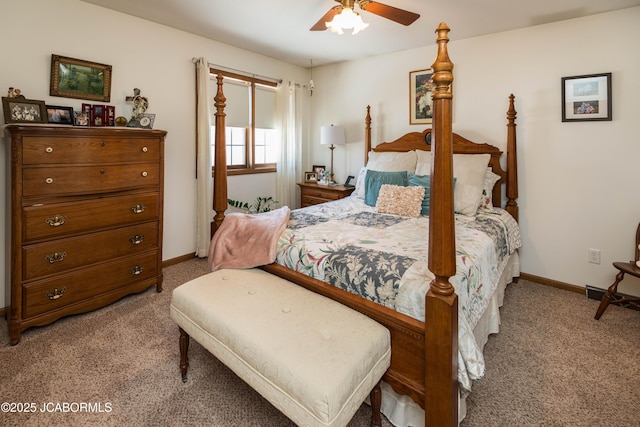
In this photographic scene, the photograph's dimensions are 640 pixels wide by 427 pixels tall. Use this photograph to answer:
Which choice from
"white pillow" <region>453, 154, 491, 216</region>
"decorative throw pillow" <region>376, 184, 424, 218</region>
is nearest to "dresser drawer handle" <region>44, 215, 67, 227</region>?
"decorative throw pillow" <region>376, 184, 424, 218</region>

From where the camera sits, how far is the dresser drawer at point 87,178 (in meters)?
2.16

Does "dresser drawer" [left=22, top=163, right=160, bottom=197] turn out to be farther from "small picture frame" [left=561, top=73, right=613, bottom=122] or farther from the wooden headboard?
"small picture frame" [left=561, top=73, right=613, bottom=122]

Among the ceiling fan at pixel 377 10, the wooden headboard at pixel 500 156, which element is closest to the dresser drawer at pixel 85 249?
the ceiling fan at pixel 377 10

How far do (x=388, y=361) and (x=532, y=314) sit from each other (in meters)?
1.77

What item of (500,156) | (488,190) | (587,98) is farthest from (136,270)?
(587,98)

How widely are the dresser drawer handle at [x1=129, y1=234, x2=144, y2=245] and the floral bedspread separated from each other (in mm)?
1290

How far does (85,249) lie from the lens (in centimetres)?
245

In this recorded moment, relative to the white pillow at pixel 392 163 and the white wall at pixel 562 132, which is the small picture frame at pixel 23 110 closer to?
the white pillow at pixel 392 163

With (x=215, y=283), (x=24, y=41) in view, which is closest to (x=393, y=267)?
(x=215, y=283)

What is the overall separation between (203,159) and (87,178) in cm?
133

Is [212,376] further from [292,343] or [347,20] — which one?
[347,20]

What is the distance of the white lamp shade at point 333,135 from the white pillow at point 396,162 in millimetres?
740

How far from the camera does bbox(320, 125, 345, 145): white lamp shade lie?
4191mm

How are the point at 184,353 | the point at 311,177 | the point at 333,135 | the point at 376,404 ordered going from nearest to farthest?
the point at 376,404
the point at 184,353
the point at 333,135
the point at 311,177
